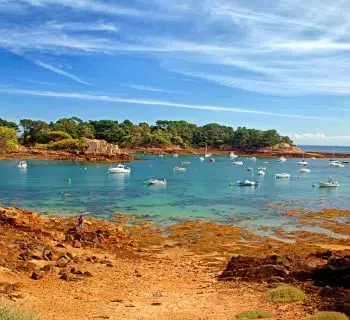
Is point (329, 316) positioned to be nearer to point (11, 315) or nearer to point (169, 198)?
point (11, 315)

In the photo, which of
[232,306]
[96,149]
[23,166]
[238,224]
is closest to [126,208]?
[238,224]

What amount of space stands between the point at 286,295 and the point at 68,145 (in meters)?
149

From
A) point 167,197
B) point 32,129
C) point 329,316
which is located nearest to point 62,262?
point 329,316

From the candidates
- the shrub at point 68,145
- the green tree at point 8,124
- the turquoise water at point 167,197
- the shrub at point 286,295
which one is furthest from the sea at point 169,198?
the green tree at point 8,124

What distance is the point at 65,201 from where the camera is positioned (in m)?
58.6

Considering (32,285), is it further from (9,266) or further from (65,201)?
(65,201)

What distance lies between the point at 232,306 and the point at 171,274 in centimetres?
730

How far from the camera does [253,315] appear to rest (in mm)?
16562

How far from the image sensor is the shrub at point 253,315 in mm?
16469

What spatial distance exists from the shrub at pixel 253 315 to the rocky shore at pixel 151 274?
35cm

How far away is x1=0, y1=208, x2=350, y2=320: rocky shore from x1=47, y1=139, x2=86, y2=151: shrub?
404 ft

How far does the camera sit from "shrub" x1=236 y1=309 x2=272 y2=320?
1647 centimetres

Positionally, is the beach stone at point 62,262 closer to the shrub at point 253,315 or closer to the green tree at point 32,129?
the shrub at point 253,315

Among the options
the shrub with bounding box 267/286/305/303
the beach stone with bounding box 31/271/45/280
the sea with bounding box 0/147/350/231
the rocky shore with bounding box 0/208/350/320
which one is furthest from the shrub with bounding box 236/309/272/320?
the sea with bounding box 0/147/350/231
